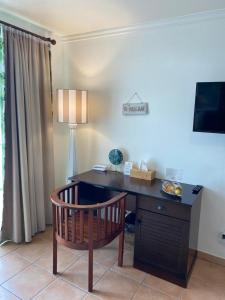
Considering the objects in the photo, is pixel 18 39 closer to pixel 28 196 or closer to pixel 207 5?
pixel 28 196

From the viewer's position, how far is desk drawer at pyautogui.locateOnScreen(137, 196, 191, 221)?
184 cm

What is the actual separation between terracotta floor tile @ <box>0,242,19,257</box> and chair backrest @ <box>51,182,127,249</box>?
2.43ft

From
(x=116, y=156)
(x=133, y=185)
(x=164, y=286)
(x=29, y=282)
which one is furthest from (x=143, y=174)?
(x=29, y=282)

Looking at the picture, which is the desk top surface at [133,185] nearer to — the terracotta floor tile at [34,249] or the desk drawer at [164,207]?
the desk drawer at [164,207]

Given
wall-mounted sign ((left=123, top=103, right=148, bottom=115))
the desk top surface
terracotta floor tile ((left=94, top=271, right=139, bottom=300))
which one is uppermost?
wall-mounted sign ((left=123, top=103, right=148, bottom=115))

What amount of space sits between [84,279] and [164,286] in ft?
2.19

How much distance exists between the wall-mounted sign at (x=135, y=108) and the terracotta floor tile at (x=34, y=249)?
1.63m

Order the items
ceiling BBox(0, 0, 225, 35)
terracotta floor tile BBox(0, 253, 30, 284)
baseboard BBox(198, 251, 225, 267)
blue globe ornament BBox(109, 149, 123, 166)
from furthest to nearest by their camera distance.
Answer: blue globe ornament BBox(109, 149, 123, 166) → baseboard BBox(198, 251, 225, 267) → terracotta floor tile BBox(0, 253, 30, 284) → ceiling BBox(0, 0, 225, 35)

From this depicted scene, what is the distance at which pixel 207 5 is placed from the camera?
1869mm

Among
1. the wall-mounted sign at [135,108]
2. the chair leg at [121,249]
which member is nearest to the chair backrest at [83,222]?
the chair leg at [121,249]

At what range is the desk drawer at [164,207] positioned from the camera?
72.3 inches

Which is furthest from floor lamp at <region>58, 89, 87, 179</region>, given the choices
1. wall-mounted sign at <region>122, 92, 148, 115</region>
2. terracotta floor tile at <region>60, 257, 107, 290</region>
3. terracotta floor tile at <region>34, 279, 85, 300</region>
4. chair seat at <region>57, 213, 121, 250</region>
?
terracotta floor tile at <region>34, 279, 85, 300</region>

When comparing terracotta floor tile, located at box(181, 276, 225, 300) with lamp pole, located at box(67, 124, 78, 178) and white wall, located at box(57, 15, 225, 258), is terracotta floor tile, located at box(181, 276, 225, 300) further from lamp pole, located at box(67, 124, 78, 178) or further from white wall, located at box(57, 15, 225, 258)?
lamp pole, located at box(67, 124, 78, 178)

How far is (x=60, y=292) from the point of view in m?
1.83
